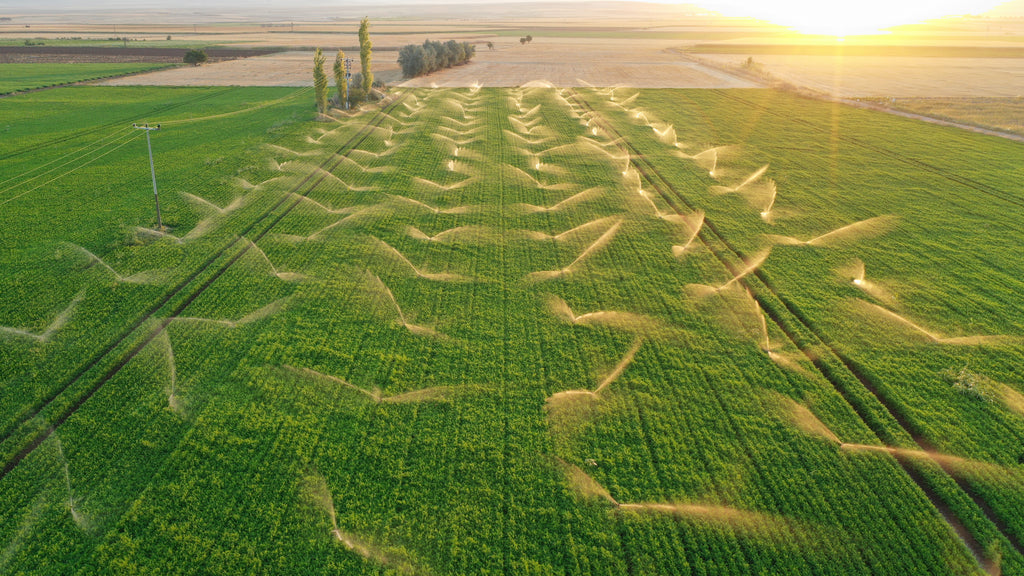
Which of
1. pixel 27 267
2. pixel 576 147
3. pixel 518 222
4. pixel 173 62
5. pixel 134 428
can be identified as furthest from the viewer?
pixel 173 62

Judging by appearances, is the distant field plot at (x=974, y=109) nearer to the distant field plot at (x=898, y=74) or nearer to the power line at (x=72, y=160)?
the distant field plot at (x=898, y=74)

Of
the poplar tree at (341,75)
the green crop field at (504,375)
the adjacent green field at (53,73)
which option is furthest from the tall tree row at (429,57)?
the green crop field at (504,375)

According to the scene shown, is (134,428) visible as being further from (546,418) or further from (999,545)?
(999,545)

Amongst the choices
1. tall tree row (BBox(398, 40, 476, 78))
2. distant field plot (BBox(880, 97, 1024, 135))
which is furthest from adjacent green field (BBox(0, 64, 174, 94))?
distant field plot (BBox(880, 97, 1024, 135))

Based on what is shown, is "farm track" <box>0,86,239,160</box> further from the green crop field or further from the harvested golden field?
the harvested golden field

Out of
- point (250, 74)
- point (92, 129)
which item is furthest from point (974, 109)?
point (250, 74)

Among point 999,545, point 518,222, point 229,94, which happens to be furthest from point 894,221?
point 229,94
